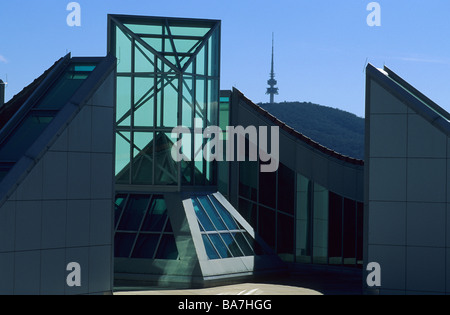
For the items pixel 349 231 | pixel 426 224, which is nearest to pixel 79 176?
pixel 426 224

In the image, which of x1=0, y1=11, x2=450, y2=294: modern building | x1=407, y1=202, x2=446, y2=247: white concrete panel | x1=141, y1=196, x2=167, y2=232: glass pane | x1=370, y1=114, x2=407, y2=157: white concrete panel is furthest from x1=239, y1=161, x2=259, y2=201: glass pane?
x1=407, y1=202, x2=446, y2=247: white concrete panel

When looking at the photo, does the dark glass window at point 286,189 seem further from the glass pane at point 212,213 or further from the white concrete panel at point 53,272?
the white concrete panel at point 53,272

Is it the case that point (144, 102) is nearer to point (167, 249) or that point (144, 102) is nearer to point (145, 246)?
point (145, 246)

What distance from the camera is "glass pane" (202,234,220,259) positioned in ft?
132

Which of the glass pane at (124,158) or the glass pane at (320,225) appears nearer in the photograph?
the glass pane at (124,158)

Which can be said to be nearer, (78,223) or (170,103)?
(78,223)

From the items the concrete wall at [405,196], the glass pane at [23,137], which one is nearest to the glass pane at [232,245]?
the concrete wall at [405,196]

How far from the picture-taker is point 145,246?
40312mm

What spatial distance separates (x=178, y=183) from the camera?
139 ft

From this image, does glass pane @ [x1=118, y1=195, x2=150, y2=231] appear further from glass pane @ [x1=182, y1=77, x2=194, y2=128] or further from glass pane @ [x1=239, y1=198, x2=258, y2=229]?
glass pane @ [x1=239, y1=198, x2=258, y2=229]

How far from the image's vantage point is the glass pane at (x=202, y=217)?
41.8 metres

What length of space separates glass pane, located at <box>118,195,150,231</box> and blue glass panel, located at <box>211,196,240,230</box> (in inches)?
147

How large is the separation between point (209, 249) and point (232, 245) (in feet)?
6.64

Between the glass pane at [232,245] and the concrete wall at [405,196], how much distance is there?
9.76m
